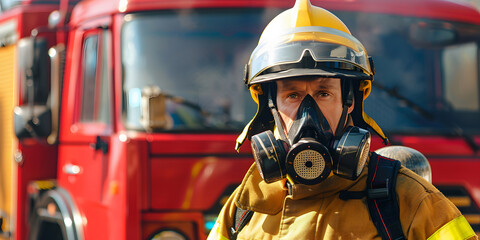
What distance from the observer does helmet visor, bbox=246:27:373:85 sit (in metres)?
2.40

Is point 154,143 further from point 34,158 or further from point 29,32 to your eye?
point 29,32

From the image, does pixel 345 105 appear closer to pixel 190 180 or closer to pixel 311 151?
pixel 311 151

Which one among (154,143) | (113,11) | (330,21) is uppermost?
(113,11)

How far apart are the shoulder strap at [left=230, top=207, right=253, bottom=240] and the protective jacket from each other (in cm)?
2

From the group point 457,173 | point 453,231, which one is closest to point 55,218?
point 457,173

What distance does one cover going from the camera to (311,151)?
2318 millimetres

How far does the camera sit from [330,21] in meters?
2.54

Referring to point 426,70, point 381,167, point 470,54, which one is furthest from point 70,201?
point 381,167

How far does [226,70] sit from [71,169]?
1402 mm

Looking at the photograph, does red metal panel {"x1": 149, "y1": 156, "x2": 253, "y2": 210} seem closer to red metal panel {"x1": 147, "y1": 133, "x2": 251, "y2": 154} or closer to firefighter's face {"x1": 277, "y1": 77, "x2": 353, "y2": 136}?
red metal panel {"x1": 147, "y1": 133, "x2": 251, "y2": 154}

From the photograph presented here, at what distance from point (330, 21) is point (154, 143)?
6.43 feet

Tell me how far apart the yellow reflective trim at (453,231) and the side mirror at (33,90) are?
146 inches

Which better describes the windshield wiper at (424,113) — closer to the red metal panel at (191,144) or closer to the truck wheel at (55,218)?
the red metal panel at (191,144)

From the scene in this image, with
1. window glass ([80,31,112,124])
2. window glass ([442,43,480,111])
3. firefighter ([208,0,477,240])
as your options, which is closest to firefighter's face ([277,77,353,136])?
firefighter ([208,0,477,240])
